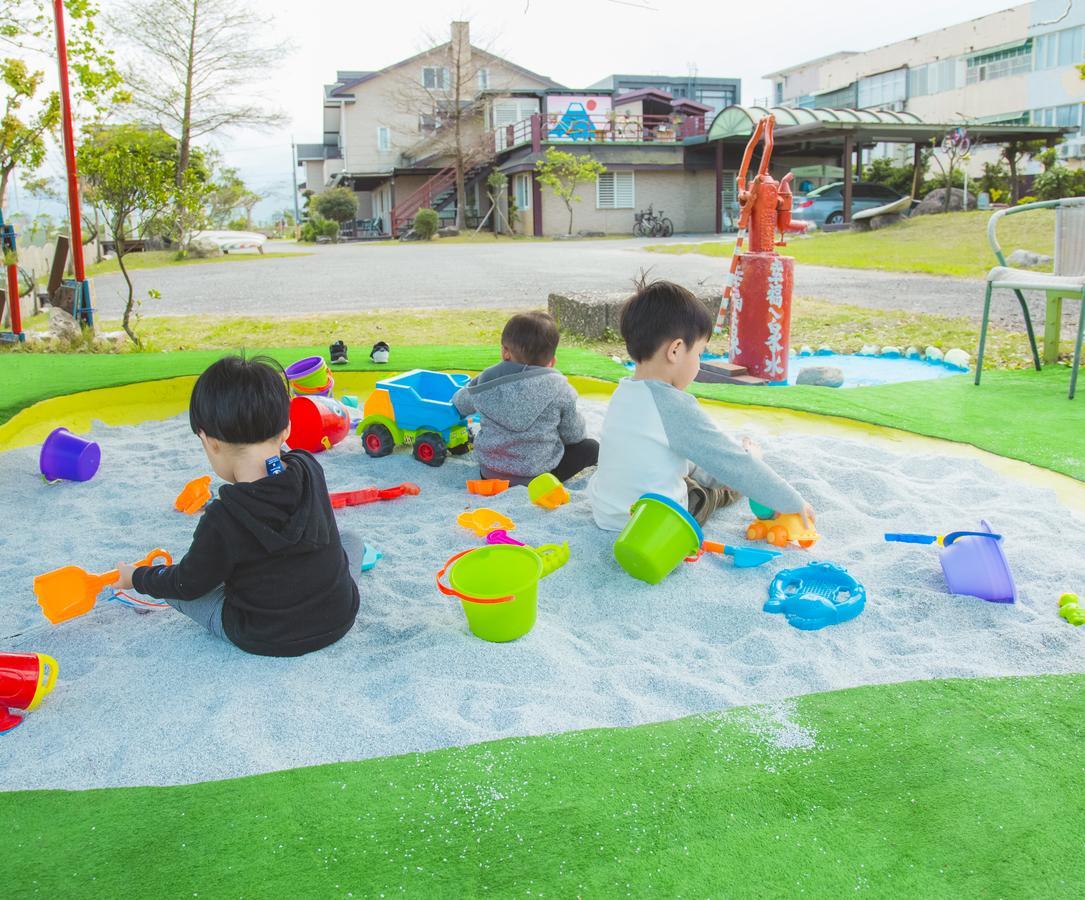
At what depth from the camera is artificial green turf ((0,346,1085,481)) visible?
170 inches

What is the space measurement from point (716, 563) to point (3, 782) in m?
2.06

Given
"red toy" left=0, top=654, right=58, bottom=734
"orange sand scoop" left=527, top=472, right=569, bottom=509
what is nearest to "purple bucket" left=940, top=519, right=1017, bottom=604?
"orange sand scoop" left=527, top=472, right=569, bottom=509

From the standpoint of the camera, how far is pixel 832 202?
80.2 feet

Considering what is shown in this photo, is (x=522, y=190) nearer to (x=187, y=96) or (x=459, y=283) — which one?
(x=187, y=96)

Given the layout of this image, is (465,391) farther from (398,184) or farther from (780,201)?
(398,184)

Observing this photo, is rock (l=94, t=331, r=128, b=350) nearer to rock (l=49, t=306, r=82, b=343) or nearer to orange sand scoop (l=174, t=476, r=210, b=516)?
rock (l=49, t=306, r=82, b=343)

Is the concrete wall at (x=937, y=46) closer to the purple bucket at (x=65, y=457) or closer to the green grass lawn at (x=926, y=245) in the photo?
the green grass lawn at (x=926, y=245)

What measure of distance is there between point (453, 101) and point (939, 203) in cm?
1934

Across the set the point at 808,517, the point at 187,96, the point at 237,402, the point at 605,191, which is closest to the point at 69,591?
the point at 237,402

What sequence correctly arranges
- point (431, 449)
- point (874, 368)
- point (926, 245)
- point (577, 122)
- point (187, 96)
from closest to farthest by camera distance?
point (431, 449) < point (874, 368) < point (926, 245) < point (187, 96) < point (577, 122)

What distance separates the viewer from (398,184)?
3603 cm

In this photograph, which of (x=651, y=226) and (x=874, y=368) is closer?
(x=874, y=368)

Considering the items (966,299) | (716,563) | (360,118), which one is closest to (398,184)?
(360,118)

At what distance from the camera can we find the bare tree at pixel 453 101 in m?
33.0
